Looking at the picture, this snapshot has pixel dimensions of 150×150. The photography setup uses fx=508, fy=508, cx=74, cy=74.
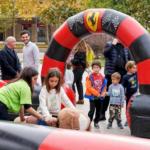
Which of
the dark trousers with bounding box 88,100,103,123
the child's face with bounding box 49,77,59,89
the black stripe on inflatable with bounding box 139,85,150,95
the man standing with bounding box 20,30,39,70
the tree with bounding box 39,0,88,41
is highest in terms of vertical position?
the tree with bounding box 39,0,88,41

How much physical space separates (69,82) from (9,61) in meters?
1.42

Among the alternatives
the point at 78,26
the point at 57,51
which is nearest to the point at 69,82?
the point at 57,51

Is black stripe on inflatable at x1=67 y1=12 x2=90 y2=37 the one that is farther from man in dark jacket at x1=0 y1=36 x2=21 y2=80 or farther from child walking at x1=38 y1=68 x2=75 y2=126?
child walking at x1=38 y1=68 x2=75 y2=126

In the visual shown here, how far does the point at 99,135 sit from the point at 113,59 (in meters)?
6.78

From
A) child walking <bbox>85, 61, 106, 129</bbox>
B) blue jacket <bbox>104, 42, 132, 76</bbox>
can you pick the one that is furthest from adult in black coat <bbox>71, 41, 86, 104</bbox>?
child walking <bbox>85, 61, 106, 129</bbox>

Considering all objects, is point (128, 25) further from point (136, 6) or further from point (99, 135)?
point (136, 6)

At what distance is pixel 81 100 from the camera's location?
11320mm

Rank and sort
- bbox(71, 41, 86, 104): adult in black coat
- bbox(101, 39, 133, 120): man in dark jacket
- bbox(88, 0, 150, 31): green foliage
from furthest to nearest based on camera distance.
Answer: bbox(88, 0, 150, 31): green foliage
bbox(71, 41, 86, 104): adult in black coat
bbox(101, 39, 133, 120): man in dark jacket

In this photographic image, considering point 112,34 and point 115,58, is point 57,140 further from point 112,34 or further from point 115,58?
point 115,58

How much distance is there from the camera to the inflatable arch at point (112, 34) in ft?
22.8

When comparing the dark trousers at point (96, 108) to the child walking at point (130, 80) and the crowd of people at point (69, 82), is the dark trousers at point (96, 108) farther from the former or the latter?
the child walking at point (130, 80)

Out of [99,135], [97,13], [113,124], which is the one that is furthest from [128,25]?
[99,135]

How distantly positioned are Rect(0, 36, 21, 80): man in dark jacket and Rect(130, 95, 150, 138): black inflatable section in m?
2.91

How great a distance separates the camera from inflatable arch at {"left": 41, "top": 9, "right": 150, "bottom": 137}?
22.8 feet
